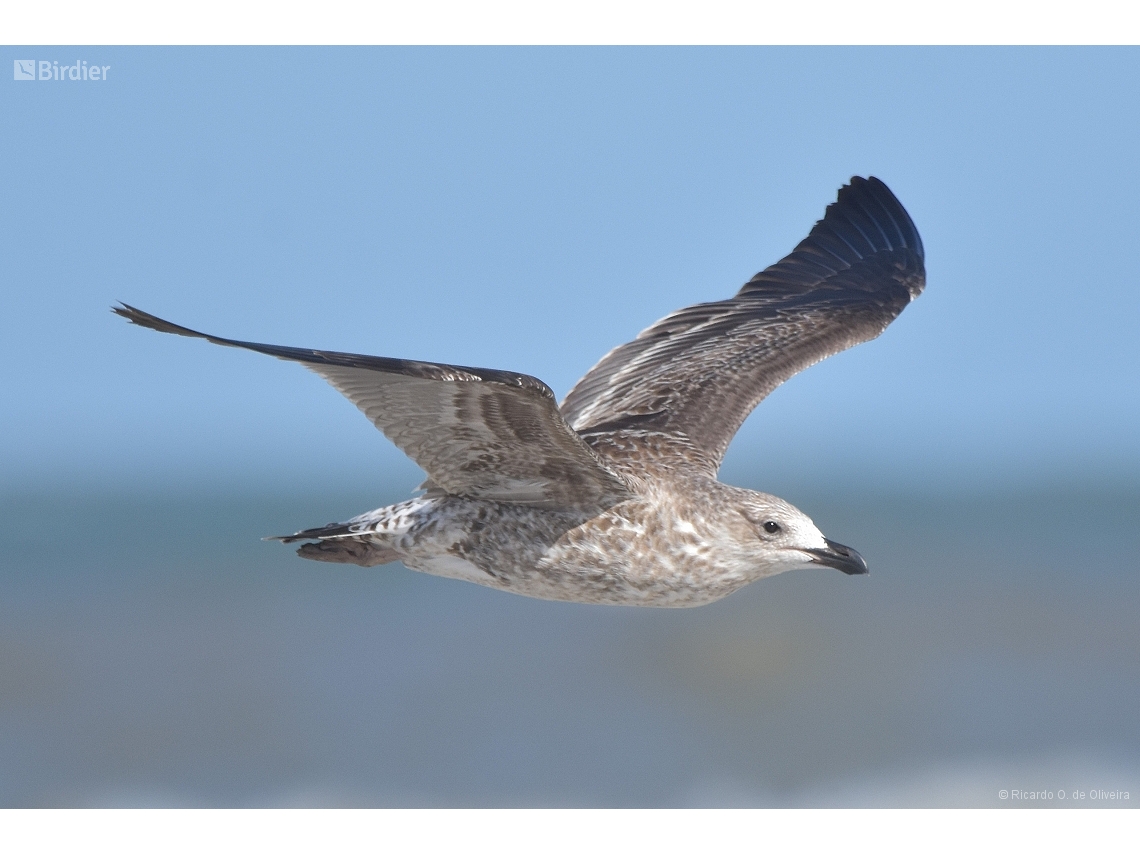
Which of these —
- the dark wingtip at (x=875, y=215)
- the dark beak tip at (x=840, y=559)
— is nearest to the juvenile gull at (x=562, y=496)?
the dark beak tip at (x=840, y=559)

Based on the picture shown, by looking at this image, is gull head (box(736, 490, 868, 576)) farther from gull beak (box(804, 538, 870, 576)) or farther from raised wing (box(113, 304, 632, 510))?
raised wing (box(113, 304, 632, 510))

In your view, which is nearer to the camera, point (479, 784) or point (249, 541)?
point (479, 784)

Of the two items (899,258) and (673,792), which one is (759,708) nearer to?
(673,792)

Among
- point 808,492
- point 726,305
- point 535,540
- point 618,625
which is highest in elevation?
point 808,492

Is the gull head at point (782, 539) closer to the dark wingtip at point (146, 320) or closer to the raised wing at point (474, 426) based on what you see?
the raised wing at point (474, 426)

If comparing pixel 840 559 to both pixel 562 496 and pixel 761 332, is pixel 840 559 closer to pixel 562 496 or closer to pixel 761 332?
pixel 562 496

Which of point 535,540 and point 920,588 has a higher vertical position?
point 920,588

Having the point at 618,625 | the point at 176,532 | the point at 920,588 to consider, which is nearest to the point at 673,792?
the point at 618,625
